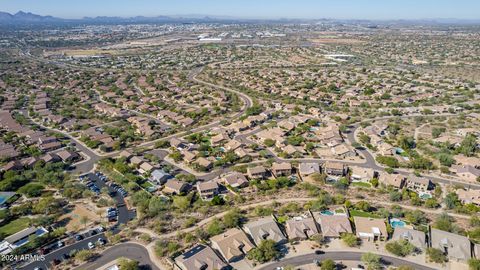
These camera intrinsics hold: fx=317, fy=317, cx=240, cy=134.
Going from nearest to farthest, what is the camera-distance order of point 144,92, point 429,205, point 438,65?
point 429,205 → point 144,92 → point 438,65

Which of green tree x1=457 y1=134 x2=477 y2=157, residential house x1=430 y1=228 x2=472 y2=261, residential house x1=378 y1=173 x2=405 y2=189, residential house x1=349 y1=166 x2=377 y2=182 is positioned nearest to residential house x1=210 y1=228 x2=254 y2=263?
residential house x1=430 y1=228 x2=472 y2=261

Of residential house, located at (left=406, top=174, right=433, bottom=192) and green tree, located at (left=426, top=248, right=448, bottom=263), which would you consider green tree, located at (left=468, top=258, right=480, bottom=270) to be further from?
residential house, located at (left=406, top=174, right=433, bottom=192)

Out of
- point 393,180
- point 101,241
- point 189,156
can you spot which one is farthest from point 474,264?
point 189,156

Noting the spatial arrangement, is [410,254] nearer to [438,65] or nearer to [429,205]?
[429,205]

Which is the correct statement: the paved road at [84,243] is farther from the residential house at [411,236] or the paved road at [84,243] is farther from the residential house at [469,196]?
the residential house at [469,196]

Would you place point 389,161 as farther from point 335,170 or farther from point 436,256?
point 436,256

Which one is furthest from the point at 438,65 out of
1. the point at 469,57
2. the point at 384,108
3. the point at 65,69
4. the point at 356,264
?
the point at 65,69
